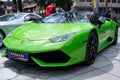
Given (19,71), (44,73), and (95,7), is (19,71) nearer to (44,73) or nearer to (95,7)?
(44,73)

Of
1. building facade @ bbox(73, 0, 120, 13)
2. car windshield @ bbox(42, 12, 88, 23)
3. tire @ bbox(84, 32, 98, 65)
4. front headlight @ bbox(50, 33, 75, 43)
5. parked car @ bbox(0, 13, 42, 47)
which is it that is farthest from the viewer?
building facade @ bbox(73, 0, 120, 13)

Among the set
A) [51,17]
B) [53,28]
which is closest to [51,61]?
[53,28]

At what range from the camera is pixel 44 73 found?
437 cm

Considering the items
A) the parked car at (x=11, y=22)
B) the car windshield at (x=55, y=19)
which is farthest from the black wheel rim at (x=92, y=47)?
the parked car at (x=11, y=22)

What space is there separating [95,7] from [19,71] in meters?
6.84

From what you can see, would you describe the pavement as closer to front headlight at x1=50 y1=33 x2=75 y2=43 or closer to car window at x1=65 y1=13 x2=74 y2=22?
front headlight at x1=50 y1=33 x2=75 y2=43

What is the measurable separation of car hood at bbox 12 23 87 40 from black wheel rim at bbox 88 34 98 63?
16.4 inches

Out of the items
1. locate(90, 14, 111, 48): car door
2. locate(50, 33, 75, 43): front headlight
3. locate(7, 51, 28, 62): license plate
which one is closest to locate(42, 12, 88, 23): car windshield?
locate(90, 14, 111, 48): car door

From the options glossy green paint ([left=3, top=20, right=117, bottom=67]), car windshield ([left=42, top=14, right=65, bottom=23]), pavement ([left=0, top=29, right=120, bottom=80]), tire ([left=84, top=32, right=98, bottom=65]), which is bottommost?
pavement ([left=0, top=29, right=120, bottom=80])

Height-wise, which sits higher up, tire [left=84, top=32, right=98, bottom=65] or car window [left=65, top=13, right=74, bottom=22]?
car window [left=65, top=13, right=74, bottom=22]

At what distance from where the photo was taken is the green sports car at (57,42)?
13.8 feet

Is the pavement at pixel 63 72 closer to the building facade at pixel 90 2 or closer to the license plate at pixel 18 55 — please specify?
the license plate at pixel 18 55

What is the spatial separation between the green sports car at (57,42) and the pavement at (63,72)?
0.67ft

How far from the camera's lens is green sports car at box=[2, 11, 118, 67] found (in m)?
4.20
